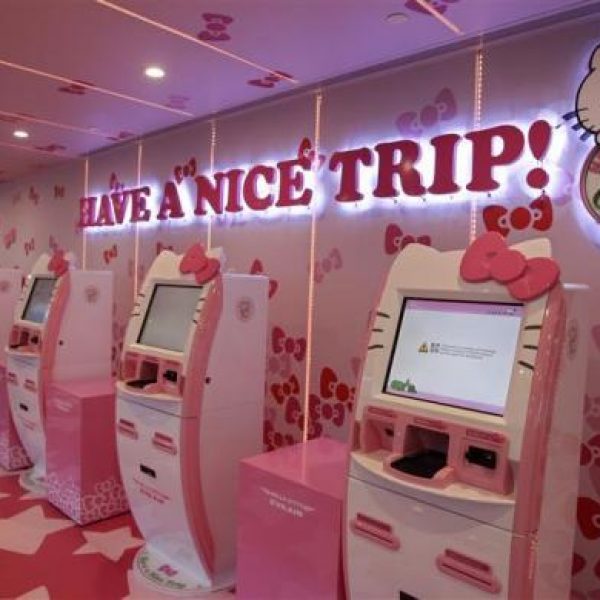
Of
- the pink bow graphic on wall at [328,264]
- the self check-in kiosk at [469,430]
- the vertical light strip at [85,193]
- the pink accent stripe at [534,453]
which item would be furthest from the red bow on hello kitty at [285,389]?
the vertical light strip at [85,193]

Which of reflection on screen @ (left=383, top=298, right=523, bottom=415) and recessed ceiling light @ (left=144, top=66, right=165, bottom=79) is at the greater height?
recessed ceiling light @ (left=144, top=66, right=165, bottom=79)

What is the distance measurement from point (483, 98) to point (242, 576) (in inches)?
90.0

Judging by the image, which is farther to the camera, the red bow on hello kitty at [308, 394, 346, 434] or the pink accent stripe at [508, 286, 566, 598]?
the red bow on hello kitty at [308, 394, 346, 434]

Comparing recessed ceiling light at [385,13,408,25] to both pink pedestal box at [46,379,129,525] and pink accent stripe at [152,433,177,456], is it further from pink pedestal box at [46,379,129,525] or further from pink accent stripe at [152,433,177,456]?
pink pedestal box at [46,379,129,525]

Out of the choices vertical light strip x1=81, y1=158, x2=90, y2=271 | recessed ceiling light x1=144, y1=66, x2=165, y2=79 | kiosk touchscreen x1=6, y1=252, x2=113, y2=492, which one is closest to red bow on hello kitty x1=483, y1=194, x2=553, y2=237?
recessed ceiling light x1=144, y1=66, x2=165, y2=79

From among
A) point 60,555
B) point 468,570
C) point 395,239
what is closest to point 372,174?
point 395,239

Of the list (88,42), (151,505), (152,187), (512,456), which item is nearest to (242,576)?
(151,505)

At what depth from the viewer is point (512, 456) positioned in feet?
4.89

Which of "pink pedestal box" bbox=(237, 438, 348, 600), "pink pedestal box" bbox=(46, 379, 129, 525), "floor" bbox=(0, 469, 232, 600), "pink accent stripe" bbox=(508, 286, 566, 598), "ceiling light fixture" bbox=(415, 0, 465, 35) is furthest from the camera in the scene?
"pink pedestal box" bbox=(46, 379, 129, 525)

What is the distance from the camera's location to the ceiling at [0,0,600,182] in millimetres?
2363

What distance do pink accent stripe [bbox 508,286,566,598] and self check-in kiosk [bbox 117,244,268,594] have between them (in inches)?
57.5

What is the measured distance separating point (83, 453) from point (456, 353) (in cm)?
244

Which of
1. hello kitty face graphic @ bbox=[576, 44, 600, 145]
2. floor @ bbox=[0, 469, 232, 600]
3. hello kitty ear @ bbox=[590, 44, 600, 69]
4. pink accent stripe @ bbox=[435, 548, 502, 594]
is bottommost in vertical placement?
floor @ bbox=[0, 469, 232, 600]

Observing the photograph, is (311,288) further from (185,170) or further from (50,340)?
(50,340)
